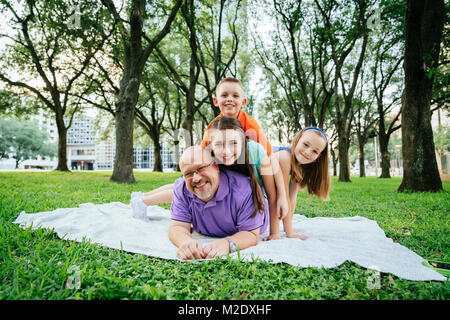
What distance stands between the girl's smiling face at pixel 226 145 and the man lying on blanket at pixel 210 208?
9cm

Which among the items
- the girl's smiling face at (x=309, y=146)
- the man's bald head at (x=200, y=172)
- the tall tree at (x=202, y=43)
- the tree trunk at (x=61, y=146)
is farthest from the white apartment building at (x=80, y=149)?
the girl's smiling face at (x=309, y=146)

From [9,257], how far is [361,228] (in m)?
3.40

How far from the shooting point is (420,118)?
695 centimetres

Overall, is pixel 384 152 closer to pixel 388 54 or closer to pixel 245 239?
pixel 388 54

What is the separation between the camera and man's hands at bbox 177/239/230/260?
1.93 meters

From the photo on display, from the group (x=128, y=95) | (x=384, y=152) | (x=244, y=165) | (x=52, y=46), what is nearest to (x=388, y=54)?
(x=384, y=152)

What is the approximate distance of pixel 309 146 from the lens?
8.47 feet

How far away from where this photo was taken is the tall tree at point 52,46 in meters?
12.4

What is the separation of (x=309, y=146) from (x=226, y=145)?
0.95 metres

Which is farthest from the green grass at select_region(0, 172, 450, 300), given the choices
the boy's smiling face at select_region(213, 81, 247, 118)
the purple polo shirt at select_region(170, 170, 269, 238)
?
the boy's smiling face at select_region(213, 81, 247, 118)

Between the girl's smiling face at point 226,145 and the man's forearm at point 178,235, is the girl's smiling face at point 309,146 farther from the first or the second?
the man's forearm at point 178,235

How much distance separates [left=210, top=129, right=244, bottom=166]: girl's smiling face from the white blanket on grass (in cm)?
83

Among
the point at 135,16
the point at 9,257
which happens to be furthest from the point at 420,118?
the point at 135,16

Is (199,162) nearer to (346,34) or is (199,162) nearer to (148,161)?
(346,34)
